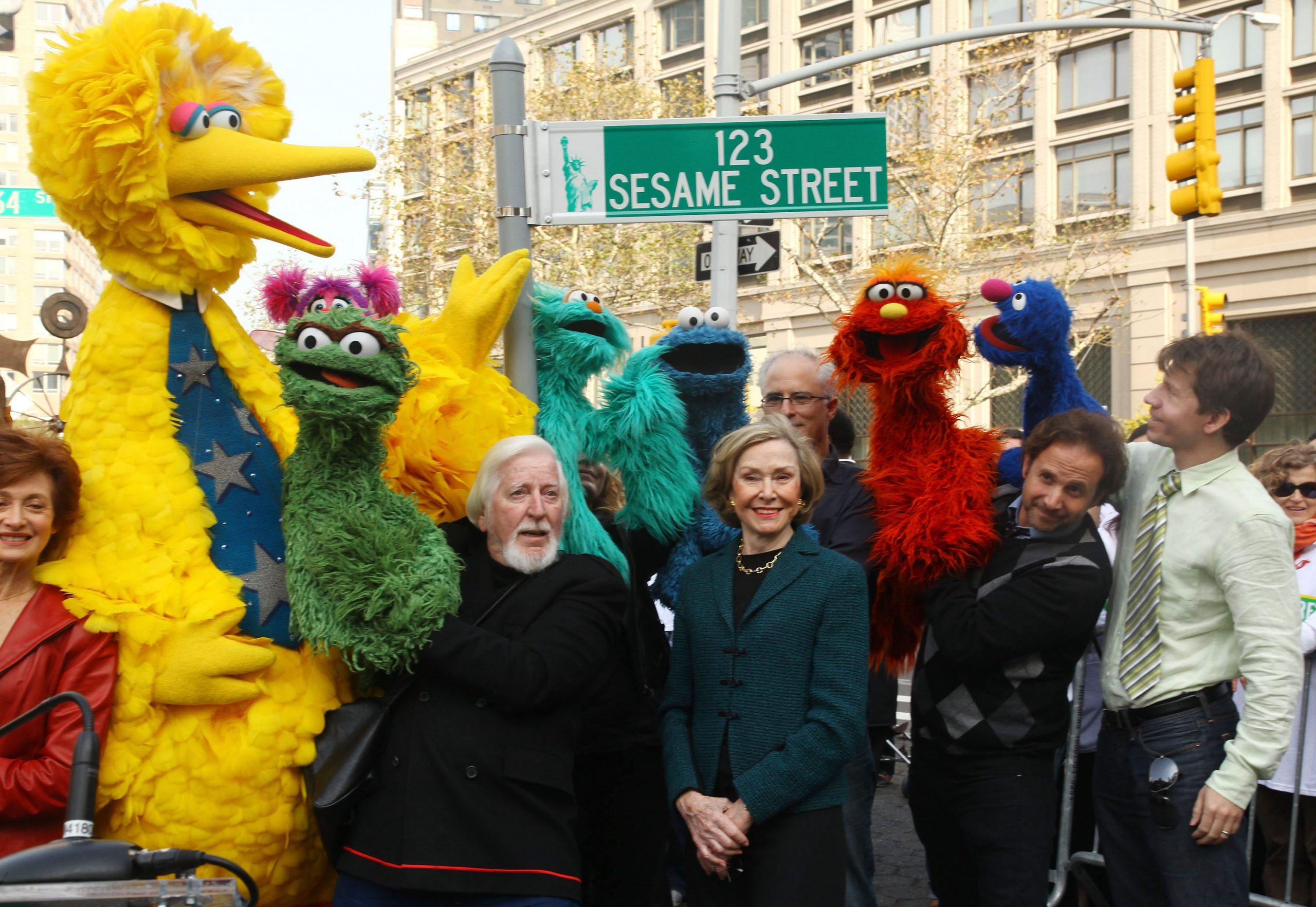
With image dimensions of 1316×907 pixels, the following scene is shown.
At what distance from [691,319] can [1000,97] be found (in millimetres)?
16239

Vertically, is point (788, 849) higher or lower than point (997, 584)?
lower

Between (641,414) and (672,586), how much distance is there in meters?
0.56

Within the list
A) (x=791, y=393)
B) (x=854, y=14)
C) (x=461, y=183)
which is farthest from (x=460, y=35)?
(x=791, y=393)

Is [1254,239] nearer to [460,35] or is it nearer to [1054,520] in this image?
[1054,520]

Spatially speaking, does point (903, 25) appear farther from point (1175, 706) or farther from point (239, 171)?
point (239, 171)

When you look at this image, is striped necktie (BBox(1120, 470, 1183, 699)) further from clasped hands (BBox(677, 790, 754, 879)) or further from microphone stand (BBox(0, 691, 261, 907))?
microphone stand (BBox(0, 691, 261, 907))

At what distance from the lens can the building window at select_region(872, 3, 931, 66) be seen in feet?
82.5

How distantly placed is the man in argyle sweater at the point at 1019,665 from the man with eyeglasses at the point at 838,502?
0.98 feet

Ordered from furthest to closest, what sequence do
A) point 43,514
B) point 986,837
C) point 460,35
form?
point 460,35, point 986,837, point 43,514

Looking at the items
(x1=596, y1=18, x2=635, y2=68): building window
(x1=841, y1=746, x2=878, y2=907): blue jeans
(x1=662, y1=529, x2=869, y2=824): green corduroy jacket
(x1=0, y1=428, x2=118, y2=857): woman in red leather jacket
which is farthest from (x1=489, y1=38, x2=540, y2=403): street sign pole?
(x1=596, y1=18, x2=635, y2=68): building window

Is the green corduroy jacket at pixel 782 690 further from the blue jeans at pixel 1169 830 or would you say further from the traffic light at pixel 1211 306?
the traffic light at pixel 1211 306

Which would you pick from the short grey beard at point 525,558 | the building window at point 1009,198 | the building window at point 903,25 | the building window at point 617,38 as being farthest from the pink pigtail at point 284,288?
the building window at point 617,38

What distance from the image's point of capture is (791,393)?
3799mm

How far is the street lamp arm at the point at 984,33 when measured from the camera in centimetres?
838
